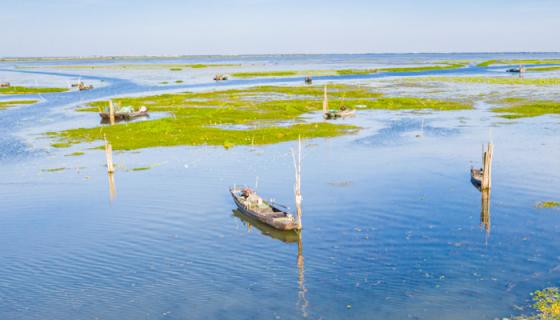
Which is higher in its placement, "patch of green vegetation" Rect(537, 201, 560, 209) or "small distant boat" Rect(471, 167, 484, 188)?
"small distant boat" Rect(471, 167, 484, 188)

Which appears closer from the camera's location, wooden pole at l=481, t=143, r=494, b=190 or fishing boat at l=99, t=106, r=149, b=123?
wooden pole at l=481, t=143, r=494, b=190

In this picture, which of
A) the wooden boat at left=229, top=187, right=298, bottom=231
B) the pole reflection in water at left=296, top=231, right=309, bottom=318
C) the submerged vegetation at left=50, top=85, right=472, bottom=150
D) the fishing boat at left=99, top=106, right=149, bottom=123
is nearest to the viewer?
the pole reflection in water at left=296, top=231, right=309, bottom=318

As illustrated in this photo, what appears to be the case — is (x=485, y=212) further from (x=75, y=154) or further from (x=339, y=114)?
(x=339, y=114)

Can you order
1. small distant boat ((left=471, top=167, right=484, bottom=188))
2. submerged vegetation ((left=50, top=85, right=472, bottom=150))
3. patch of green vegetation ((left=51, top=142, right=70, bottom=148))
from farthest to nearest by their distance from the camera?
submerged vegetation ((left=50, top=85, right=472, bottom=150)) → patch of green vegetation ((left=51, top=142, right=70, bottom=148)) → small distant boat ((left=471, top=167, right=484, bottom=188))

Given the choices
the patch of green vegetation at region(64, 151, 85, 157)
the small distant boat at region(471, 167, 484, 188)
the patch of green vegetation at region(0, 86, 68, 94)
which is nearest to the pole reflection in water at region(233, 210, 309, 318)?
the small distant boat at region(471, 167, 484, 188)

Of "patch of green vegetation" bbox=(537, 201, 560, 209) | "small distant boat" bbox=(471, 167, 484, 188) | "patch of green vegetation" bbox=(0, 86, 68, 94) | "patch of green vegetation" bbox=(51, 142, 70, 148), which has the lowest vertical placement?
"patch of green vegetation" bbox=(537, 201, 560, 209)

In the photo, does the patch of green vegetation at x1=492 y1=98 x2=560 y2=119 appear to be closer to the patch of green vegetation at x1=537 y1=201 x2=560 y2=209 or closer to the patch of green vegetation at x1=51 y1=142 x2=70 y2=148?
the patch of green vegetation at x1=537 y1=201 x2=560 y2=209

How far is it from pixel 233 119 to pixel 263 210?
1654 inches

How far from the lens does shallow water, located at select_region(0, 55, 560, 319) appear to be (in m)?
23.2

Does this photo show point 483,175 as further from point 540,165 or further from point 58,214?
point 58,214

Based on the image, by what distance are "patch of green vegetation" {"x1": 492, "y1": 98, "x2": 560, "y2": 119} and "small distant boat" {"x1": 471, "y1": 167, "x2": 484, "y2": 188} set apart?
117 ft

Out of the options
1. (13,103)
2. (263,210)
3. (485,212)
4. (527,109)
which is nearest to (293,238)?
(263,210)

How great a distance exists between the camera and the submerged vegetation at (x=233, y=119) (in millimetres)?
60938

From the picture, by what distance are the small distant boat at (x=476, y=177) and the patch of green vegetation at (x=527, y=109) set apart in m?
35.7
